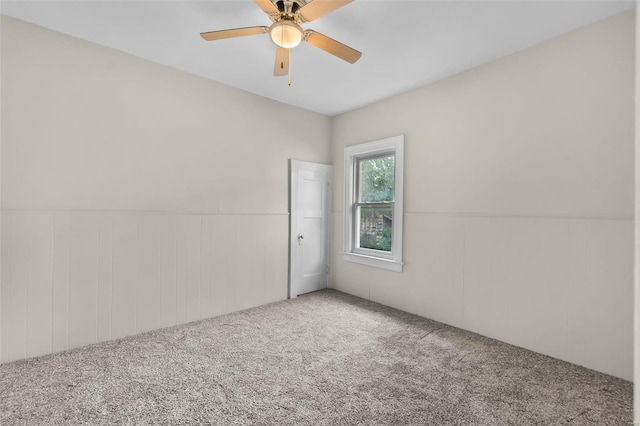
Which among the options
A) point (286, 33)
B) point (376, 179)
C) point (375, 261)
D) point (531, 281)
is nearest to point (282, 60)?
point (286, 33)

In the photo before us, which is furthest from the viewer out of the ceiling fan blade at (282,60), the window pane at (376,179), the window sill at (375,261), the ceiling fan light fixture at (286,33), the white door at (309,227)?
the white door at (309,227)

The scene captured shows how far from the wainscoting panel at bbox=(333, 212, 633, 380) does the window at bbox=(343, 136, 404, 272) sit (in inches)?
9.4

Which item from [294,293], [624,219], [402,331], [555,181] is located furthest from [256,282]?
[624,219]

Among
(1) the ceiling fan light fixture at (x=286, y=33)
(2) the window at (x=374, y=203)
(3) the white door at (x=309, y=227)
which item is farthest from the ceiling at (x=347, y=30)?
(3) the white door at (x=309, y=227)

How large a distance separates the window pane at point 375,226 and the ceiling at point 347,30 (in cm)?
161

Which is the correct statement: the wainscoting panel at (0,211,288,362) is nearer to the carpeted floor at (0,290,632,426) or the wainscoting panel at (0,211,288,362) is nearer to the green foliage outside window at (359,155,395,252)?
the carpeted floor at (0,290,632,426)

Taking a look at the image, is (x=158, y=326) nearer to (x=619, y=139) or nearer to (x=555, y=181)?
(x=555, y=181)

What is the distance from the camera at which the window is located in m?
3.64

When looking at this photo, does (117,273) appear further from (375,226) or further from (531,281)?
(531,281)

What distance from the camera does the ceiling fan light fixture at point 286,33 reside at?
1.95m

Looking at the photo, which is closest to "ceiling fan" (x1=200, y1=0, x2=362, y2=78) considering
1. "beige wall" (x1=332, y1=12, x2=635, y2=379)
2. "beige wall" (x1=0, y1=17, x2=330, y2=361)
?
"beige wall" (x1=0, y1=17, x2=330, y2=361)

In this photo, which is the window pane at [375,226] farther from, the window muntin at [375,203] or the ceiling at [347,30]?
the ceiling at [347,30]

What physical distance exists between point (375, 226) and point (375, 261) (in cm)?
48

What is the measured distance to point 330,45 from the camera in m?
2.17
